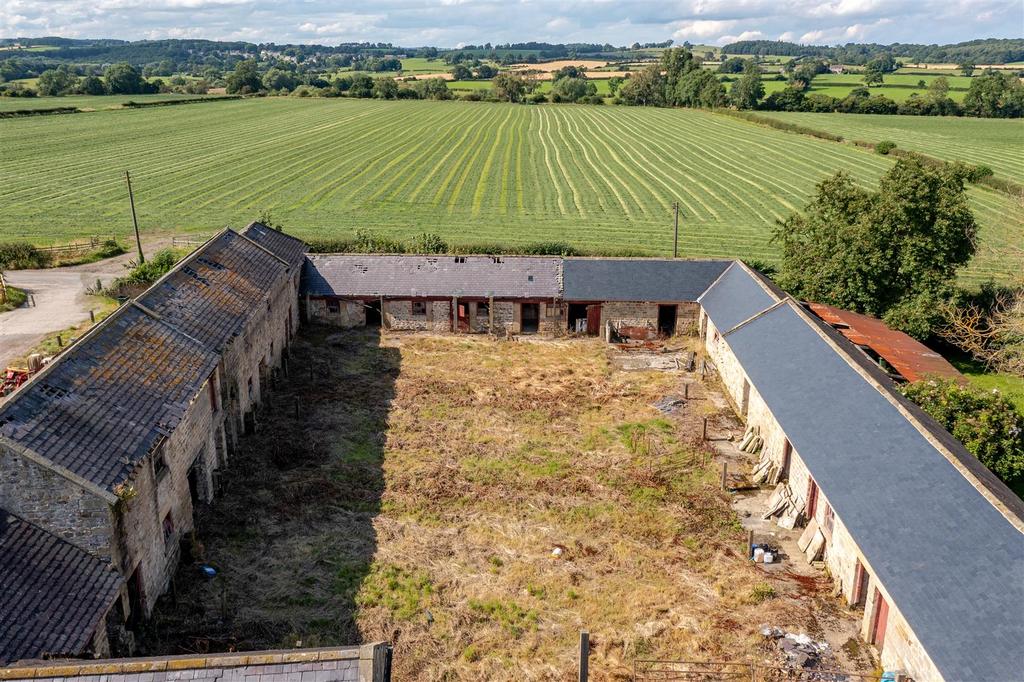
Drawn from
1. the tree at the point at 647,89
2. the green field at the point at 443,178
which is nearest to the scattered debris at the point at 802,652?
the green field at the point at 443,178

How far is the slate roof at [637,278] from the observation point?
38.3 m

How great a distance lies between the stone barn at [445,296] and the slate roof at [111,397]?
15.5 m

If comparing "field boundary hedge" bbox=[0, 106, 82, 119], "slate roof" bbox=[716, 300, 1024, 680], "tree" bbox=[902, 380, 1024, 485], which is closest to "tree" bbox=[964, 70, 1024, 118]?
"tree" bbox=[902, 380, 1024, 485]

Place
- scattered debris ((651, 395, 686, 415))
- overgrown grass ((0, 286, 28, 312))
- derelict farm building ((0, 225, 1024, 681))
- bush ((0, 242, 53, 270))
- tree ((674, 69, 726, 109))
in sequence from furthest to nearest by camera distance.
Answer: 1. tree ((674, 69, 726, 109))
2. bush ((0, 242, 53, 270))
3. overgrown grass ((0, 286, 28, 312))
4. scattered debris ((651, 395, 686, 415))
5. derelict farm building ((0, 225, 1024, 681))

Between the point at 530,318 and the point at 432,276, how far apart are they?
5.54m

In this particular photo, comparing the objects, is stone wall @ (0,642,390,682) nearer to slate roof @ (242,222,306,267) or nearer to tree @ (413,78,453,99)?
slate roof @ (242,222,306,267)

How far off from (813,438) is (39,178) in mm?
75707

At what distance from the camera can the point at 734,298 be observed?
1395 inches

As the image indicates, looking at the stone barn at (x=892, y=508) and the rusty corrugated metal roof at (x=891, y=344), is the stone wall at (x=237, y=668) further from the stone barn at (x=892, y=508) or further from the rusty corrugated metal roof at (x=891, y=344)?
the rusty corrugated metal roof at (x=891, y=344)

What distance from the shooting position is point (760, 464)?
84.2 ft

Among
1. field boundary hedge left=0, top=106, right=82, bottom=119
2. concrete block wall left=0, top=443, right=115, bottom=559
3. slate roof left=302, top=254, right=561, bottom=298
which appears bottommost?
slate roof left=302, top=254, right=561, bottom=298

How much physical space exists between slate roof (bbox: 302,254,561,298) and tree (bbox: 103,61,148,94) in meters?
157

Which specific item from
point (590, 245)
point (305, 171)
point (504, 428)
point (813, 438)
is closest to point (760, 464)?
point (813, 438)

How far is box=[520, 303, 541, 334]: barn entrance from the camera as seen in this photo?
39.4 m
